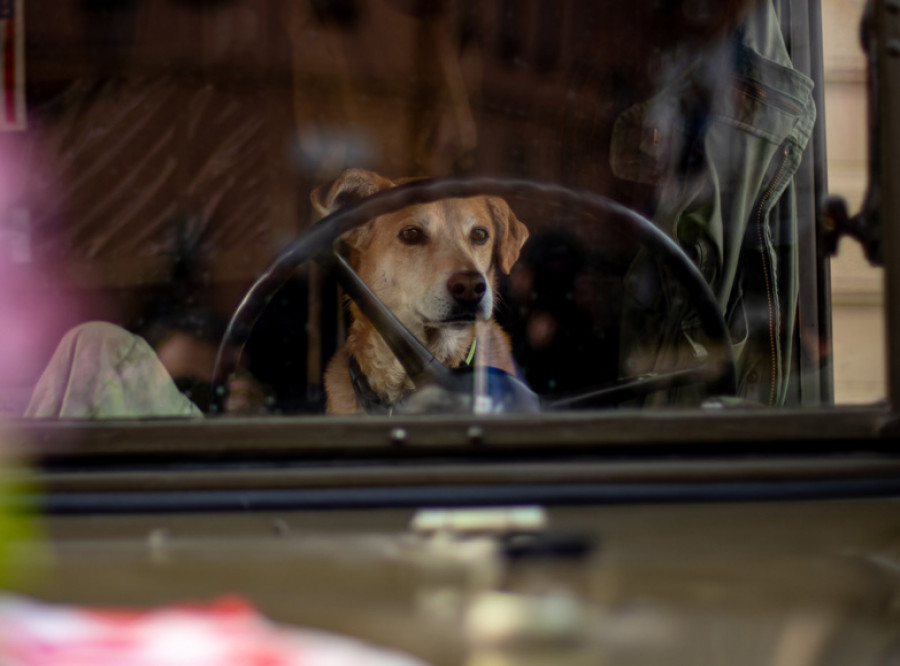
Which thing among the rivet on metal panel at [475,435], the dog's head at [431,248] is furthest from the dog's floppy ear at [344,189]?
the rivet on metal panel at [475,435]

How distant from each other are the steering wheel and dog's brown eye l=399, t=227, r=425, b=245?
0.83 meters

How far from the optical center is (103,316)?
2.36 metres

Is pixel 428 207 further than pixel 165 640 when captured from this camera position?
Yes

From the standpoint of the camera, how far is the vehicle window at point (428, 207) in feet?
3.70

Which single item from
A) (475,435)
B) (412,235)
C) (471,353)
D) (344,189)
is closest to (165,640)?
(475,435)

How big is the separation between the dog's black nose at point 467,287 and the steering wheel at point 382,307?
689 millimetres

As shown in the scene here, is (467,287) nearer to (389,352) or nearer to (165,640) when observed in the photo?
(389,352)

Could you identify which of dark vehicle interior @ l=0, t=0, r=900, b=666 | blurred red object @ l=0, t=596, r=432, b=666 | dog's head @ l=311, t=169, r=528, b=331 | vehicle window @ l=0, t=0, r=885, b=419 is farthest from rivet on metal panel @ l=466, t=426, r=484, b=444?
dog's head @ l=311, t=169, r=528, b=331

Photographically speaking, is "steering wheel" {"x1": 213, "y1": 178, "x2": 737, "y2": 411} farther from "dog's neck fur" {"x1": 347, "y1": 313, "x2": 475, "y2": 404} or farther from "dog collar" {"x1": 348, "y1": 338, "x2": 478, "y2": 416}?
"dog collar" {"x1": 348, "y1": 338, "x2": 478, "y2": 416}

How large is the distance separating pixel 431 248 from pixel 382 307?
84 cm

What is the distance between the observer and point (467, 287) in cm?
188

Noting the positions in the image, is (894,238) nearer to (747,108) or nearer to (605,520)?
(605,520)

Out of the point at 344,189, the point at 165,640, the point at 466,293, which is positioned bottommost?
the point at 165,640

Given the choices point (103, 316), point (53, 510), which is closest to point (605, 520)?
point (53, 510)
